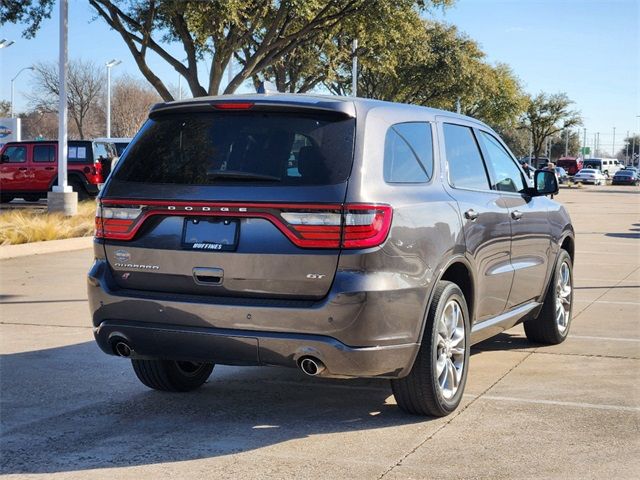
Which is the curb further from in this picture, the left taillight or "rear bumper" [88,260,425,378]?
"rear bumper" [88,260,425,378]

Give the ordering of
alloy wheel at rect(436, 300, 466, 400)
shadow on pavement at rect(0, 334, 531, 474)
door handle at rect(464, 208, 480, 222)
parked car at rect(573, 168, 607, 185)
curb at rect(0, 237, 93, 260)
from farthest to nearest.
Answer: parked car at rect(573, 168, 607, 185)
curb at rect(0, 237, 93, 260)
door handle at rect(464, 208, 480, 222)
alloy wheel at rect(436, 300, 466, 400)
shadow on pavement at rect(0, 334, 531, 474)

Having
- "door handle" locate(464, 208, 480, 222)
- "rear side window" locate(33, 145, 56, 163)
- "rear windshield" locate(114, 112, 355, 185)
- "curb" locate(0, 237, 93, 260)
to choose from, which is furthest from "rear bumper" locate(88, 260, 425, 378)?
"rear side window" locate(33, 145, 56, 163)

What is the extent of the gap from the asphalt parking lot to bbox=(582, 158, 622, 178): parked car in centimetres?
9363

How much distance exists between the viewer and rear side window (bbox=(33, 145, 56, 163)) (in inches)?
1143

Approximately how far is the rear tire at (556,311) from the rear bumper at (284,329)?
2981 millimetres

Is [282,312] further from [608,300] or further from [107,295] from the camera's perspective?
[608,300]

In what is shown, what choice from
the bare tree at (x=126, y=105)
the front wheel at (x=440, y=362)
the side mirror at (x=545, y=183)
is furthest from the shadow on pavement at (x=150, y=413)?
the bare tree at (x=126, y=105)

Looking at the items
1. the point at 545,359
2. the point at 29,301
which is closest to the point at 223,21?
the point at 29,301

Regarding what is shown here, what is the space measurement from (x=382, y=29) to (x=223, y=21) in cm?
586

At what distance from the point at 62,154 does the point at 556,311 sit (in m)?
17.1

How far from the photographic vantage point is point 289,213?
5152 mm

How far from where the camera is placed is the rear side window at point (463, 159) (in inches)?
254

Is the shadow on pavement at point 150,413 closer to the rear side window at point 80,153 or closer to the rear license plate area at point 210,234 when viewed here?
the rear license plate area at point 210,234

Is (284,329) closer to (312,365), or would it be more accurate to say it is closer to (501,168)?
(312,365)
